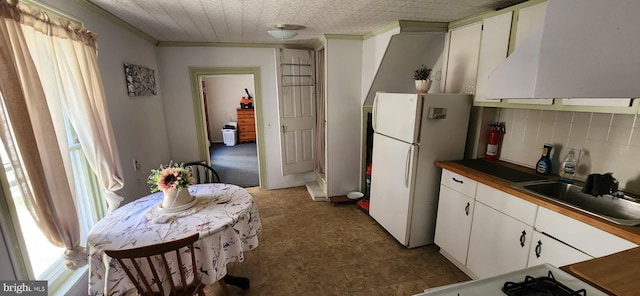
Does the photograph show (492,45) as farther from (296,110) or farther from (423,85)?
(296,110)

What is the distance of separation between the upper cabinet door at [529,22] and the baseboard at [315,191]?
8.15ft

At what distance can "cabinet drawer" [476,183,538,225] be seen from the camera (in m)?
1.61

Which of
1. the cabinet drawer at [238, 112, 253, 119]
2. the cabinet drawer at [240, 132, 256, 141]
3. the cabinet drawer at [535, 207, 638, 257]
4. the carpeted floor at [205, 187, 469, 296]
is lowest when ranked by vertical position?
the carpeted floor at [205, 187, 469, 296]

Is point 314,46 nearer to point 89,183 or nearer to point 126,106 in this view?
point 126,106

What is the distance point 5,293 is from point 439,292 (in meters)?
1.83

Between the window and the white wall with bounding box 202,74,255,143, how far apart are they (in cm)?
614

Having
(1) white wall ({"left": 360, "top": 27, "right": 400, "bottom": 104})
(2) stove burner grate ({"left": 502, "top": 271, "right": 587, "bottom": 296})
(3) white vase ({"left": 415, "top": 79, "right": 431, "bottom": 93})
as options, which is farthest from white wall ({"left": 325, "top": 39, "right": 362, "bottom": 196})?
(2) stove burner grate ({"left": 502, "top": 271, "right": 587, "bottom": 296})

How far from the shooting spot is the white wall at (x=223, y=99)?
303 inches

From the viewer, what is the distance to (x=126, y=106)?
235cm

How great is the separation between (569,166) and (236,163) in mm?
5322

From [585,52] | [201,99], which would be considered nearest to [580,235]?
[585,52]

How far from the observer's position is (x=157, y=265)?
4.50 ft

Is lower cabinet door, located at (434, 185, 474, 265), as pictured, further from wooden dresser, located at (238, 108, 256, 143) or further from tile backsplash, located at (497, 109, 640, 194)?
wooden dresser, located at (238, 108, 256, 143)

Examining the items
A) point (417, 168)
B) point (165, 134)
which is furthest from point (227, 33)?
point (417, 168)
